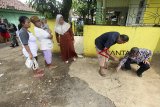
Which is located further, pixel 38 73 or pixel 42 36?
pixel 38 73

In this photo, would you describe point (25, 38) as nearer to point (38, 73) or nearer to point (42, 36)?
Result: point (42, 36)

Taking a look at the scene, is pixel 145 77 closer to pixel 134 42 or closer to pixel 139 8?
pixel 134 42

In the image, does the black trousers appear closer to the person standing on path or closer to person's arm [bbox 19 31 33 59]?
the person standing on path

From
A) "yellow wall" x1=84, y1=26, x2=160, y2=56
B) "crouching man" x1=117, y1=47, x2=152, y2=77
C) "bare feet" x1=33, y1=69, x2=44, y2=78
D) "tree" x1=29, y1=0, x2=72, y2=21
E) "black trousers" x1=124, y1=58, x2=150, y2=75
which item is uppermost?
"tree" x1=29, y1=0, x2=72, y2=21

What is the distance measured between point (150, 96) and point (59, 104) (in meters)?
1.96

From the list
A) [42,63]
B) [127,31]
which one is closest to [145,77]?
[127,31]

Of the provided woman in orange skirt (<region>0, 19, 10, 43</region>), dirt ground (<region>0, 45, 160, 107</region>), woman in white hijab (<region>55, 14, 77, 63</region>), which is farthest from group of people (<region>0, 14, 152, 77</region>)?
woman in orange skirt (<region>0, 19, 10, 43</region>)

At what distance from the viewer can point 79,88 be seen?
3.37m

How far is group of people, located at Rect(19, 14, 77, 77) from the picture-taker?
3.18 m

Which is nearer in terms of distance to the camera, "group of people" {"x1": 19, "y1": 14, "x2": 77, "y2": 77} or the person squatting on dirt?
"group of people" {"x1": 19, "y1": 14, "x2": 77, "y2": 77}

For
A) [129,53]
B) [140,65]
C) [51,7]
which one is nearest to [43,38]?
[51,7]

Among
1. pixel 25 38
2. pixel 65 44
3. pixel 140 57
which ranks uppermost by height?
pixel 25 38

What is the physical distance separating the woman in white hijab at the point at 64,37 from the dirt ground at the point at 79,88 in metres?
0.47

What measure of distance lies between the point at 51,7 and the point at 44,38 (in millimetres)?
1725
